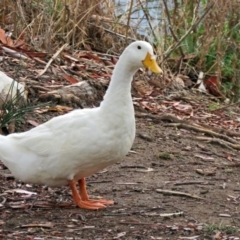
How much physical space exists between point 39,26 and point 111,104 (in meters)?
4.27

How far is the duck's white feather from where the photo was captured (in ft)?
15.8

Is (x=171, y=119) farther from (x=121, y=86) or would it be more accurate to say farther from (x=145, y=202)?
(x=121, y=86)

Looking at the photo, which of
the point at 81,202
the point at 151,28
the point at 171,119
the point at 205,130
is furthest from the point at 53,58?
the point at 81,202

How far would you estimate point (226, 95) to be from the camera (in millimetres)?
9867

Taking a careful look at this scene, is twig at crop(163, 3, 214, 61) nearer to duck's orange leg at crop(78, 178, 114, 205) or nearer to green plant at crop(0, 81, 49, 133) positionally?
green plant at crop(0, 81, 49, 133)

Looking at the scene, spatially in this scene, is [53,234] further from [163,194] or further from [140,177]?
[140,177]

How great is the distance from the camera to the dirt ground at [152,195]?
4574 millimetres

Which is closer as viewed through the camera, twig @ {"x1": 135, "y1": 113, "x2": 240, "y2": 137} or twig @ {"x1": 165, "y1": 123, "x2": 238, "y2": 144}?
twig @ {"x1": 165, "y1": 123, "x2": 238, "y2": 144}

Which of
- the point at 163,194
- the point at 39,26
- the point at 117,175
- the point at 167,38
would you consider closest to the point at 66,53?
the point at 39,26

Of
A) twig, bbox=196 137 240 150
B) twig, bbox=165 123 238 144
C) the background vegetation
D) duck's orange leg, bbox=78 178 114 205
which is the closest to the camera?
duck's orange leg, bbox=78 178 114 205

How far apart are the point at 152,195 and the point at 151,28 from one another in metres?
4.37

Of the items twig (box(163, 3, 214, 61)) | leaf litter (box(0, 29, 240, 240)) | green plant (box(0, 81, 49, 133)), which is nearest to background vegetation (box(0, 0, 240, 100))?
twig (box(163, 3, 214, 61))

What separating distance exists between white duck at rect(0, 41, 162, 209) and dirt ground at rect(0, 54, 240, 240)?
0.23 metres

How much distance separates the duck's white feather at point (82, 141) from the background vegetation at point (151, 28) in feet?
12.8
